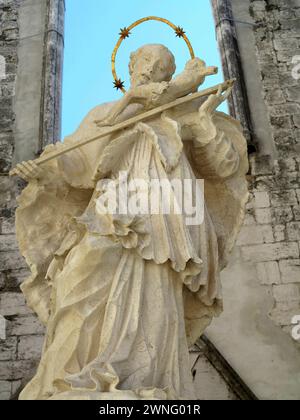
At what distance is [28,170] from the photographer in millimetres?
3398

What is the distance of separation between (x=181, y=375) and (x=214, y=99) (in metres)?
1.44

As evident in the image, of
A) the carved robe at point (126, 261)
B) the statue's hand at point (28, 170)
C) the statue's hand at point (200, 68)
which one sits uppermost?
the statue's hand at point (200, 68)

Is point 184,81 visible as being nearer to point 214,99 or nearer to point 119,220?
point 214,99

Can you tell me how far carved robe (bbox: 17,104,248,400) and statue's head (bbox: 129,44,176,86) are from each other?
0.25m

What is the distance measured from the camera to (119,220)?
9.78 feet

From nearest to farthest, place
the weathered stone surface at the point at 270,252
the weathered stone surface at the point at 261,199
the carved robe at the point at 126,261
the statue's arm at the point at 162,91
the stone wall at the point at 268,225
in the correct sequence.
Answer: the carved robe at the point at 126,261 → the statue's arm at the point at 162,91 → the stone wall at the point at 268,225 → the weathered stone surface at the point at 270,252 → the weathered stone surface at the point at 261,199

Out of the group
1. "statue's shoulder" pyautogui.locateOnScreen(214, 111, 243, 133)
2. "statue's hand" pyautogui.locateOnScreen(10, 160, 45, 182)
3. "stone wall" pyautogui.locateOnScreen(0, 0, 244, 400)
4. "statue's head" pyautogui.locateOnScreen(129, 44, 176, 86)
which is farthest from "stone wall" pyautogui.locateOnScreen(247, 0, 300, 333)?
"statue's hand" pyautogui.locateOnScreen(10, 160, 45, 182)

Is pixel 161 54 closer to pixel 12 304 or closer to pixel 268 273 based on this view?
pixel 268 273

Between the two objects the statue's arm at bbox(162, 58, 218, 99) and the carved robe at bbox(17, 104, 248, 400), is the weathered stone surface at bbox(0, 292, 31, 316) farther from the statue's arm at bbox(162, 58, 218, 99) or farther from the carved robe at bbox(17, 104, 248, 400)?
the statue's arm at bbox(162, 58, 218, 99)

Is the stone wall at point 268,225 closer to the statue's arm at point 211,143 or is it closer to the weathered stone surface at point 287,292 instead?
the weathered stone surface at point 287,292

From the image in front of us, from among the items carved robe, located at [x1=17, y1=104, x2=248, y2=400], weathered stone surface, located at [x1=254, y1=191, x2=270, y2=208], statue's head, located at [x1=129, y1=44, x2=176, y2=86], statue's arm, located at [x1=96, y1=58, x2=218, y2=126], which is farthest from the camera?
weathered stone surface, located at [x1=254, y1=191, x2=270, y2=208]

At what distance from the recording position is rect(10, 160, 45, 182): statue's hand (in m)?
3.38

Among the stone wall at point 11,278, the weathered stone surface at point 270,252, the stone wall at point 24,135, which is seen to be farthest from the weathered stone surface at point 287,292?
the stone wall at point 11,278

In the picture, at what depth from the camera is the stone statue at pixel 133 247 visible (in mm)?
2709
